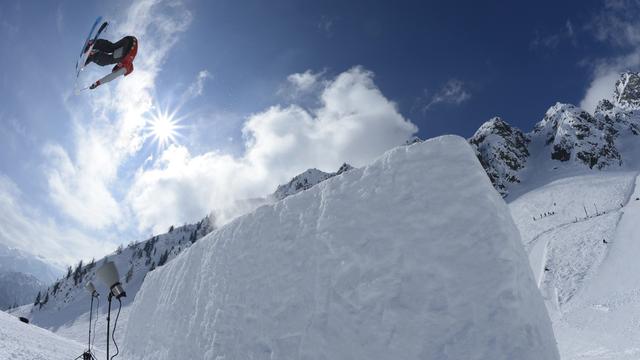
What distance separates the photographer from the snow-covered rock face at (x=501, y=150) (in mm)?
114625

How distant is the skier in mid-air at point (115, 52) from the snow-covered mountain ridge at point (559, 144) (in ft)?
356

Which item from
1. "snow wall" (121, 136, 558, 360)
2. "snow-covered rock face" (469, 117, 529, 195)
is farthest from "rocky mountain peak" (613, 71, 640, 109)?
"snow wall" (121, 136, 558, 360)

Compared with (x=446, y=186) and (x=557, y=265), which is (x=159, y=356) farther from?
(x=557, y=265)

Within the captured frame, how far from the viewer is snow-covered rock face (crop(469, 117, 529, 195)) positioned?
11462 centimetres

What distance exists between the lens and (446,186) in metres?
6.21

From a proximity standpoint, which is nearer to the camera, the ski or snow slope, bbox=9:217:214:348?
the ski

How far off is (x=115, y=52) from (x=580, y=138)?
434 ft

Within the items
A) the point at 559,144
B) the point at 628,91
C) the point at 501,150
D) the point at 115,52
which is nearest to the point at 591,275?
the point at 115,52

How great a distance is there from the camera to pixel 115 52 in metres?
11.0

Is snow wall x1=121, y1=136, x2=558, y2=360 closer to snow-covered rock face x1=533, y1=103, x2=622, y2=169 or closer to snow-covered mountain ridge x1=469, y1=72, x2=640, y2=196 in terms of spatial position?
snow-covered mountain ridge x1=469, y1=72, x2=640, y2=196

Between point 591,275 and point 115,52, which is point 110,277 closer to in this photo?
point 115,52

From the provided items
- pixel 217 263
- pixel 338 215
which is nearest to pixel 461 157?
pixel 338 215

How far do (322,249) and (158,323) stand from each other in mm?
8166

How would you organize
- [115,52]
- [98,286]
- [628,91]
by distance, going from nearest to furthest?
1. [115,52]
2. [98,286]
3. [628,91]
